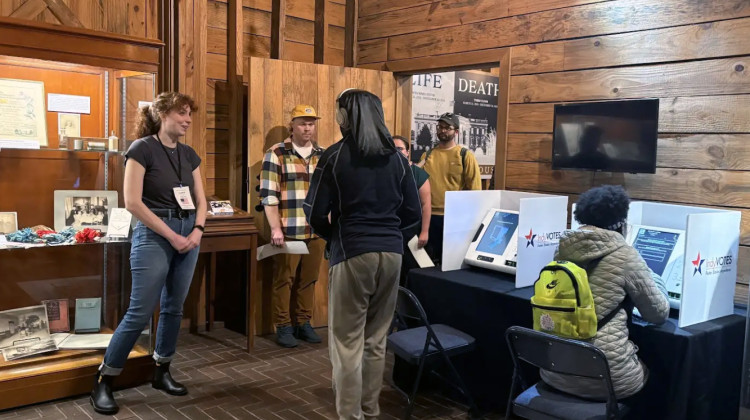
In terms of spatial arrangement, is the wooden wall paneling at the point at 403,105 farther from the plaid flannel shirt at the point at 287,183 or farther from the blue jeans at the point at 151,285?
the blue jeans at the point at 151,285

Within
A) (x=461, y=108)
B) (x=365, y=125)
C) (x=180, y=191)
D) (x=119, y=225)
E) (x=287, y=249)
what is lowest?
(x=287, y=249)

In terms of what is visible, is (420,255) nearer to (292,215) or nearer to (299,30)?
(292,215)

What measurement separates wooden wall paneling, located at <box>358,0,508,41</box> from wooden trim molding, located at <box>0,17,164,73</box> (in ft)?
7.66

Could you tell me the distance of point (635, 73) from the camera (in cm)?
415

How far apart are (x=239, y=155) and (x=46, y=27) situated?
1.89m

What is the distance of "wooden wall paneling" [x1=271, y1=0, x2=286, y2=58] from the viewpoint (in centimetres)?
553

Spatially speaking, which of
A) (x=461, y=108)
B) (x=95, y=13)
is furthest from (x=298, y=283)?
(x=461, y=108)

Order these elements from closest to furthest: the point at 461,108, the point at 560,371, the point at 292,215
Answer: the point at 560,371, the point at 292,215, the point at 461,108

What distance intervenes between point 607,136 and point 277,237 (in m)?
2.38

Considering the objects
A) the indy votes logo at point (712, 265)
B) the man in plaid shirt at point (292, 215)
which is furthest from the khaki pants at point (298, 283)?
the indy votes logo at point (712, 265)

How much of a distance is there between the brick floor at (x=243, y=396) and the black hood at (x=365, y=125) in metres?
1.59

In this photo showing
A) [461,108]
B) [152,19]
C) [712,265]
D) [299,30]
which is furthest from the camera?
[461,108]

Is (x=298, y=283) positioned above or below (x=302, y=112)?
below

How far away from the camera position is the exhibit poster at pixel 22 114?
372cm
